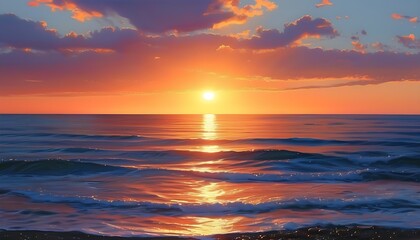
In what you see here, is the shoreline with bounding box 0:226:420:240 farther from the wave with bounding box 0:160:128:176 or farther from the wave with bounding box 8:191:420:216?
the wave with bounding box 0:160:128:176

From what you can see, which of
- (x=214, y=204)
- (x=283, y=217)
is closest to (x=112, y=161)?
(x=214, y=204)

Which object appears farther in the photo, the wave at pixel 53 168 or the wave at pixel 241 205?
the wave at pixel 53 168

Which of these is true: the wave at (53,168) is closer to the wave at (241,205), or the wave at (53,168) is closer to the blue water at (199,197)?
the blue water at (199,197)

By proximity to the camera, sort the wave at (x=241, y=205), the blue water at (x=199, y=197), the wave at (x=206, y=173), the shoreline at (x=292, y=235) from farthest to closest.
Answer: the wave at (x=206, y=173) → the wave at (x=241, y=205) → the blue water at (x=199, y=197) → the shoreline at (x=292, y=235)

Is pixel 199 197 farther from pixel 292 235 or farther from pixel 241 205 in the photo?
pixel 292 235

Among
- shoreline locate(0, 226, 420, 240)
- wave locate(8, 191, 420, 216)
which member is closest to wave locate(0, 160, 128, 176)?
wave locate(8, 191, 420, 216)

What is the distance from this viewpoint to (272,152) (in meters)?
42.1

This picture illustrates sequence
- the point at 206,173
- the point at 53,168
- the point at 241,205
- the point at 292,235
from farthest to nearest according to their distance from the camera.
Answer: the point at 53,168 → the point at 206,173 → the point at 241,205 → the point at 292,235

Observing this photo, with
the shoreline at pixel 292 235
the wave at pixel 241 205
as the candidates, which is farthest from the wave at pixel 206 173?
the shoreline at pixel 292 235

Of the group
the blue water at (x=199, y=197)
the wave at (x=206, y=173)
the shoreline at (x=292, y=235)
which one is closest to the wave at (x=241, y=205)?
the blue water at (x=199, y=197)

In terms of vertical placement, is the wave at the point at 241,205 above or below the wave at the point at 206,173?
above

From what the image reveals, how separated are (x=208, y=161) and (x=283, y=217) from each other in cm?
2287

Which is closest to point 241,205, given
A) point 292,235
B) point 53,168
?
point 292,235

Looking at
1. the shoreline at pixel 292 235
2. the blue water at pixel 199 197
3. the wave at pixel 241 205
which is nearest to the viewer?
the shoreline at pixel 292 235
